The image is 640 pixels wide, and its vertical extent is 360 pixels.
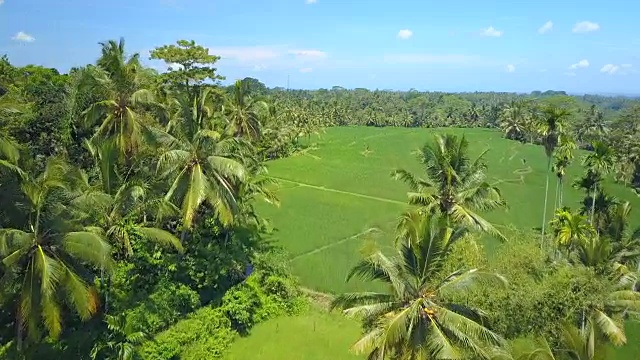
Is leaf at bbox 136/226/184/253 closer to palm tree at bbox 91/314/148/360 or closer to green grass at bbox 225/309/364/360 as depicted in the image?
palm tree at bbox 91/314/148/360

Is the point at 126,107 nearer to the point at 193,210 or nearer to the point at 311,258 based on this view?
the point at 193,210

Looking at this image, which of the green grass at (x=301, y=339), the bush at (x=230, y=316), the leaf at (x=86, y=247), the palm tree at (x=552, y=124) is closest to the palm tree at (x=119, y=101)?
the bush at (x=230, y=316)

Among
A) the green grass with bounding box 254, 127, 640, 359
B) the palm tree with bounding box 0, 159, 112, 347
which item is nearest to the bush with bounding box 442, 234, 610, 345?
the green grass with bounding box 254, 127, 640, 359

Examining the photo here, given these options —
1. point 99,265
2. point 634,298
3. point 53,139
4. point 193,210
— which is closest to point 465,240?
point 634,298

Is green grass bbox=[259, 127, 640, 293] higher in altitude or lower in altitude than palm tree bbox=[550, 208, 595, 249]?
lower

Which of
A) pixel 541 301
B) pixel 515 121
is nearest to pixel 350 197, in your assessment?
pixel 541 301

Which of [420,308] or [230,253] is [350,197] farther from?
[420,308]
